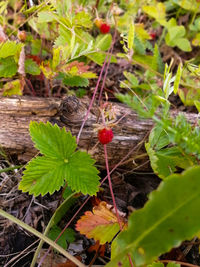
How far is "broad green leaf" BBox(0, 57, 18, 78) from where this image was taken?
1.32 metres

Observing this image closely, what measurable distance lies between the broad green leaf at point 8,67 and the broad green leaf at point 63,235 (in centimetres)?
74

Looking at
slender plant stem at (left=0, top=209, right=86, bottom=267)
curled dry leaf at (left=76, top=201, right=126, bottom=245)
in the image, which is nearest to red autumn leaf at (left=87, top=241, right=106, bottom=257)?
curled dry leaf at (left=76, top=201, right=126, bottom=245)

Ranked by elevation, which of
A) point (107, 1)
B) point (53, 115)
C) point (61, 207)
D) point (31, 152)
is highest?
point (107, 1)

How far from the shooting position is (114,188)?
1352mm

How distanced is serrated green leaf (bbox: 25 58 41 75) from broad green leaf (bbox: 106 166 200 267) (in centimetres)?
100

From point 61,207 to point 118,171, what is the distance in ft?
1.16

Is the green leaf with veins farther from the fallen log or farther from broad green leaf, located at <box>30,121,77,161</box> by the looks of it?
the fallen log

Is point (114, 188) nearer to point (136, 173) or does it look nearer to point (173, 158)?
point (136, 173)

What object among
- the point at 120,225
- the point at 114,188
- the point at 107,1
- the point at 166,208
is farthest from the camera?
the point at 107,1

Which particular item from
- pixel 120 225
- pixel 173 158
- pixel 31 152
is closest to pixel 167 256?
pixel 120 225

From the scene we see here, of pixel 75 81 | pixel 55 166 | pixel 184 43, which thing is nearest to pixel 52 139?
pixel 55 166

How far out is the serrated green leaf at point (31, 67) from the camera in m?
1.42

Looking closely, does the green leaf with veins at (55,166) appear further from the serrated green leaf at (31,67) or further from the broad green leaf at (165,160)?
the serrated green leaf at (31,67)

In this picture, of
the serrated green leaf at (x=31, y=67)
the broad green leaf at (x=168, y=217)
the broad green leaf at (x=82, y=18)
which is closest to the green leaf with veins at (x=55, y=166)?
the broad green leaf at (x=168, y=217)
